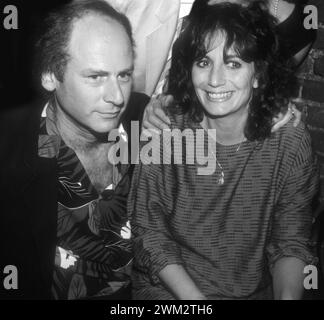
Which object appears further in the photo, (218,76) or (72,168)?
(72,168)

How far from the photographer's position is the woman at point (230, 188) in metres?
1.41

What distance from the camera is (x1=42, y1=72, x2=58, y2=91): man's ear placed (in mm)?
1441

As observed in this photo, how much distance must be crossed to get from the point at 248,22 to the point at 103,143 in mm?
557

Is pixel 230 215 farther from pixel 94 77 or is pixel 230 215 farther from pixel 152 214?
pixel 94 77

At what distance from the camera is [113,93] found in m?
1.44

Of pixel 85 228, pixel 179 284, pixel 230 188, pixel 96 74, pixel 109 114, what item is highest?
pixel 96 74

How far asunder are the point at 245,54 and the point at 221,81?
101 millimetres

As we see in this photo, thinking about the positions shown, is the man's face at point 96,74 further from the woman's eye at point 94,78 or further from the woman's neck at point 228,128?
the woman's neck at point 228,128

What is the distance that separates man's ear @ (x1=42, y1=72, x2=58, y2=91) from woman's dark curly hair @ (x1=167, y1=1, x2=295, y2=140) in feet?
1.14

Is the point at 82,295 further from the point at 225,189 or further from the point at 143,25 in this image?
the point at 143,25

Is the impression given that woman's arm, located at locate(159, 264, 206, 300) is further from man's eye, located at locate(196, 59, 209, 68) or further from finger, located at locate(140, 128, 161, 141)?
man's eye, located at locate(196, 59, 209, 68)

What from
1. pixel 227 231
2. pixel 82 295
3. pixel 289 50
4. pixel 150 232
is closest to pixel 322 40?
pixel 289 50

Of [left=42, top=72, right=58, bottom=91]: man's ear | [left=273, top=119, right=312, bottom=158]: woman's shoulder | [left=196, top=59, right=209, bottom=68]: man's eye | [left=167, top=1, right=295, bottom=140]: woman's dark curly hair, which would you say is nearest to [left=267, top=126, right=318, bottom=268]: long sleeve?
[left=273, top=119, right=312, bottom=158]: woman's shoulder

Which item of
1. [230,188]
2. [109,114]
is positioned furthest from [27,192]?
[230,188]
